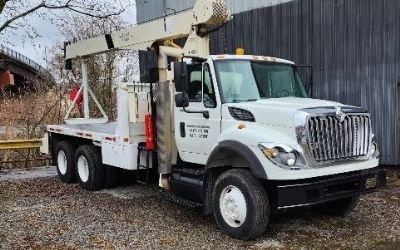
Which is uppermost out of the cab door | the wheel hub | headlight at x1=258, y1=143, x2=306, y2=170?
the cab door

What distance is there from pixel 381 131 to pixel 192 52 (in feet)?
18.5

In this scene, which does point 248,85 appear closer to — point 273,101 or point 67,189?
point 273,101

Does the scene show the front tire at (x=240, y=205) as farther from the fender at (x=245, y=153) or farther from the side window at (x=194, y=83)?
the side window at (x=194, y=83)

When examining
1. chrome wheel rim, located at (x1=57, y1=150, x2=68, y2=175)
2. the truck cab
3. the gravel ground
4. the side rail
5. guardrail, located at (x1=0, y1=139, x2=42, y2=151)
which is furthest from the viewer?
the side rail

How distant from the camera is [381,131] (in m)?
11.6

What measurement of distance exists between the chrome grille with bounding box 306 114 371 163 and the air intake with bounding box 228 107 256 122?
33.0 inches

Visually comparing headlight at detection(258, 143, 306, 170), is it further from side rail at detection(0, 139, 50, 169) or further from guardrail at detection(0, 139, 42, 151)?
guardrail at detection(0, 139, 42, 151)

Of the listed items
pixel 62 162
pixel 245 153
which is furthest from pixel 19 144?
pixel 245 153

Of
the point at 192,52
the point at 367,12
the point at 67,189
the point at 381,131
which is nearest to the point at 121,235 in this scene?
the point at 192,52

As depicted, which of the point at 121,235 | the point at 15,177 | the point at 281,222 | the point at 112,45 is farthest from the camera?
the point at 15,177

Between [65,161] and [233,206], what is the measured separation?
6.20 metres

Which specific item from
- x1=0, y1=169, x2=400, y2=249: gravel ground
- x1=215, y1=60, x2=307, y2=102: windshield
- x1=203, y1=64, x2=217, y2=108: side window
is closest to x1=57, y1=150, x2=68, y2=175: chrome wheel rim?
x1=0, y1=169, x2=400, y2=249: gravel ground

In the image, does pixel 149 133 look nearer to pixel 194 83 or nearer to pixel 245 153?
pixel 194 83

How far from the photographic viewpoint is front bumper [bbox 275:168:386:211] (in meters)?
6.26
